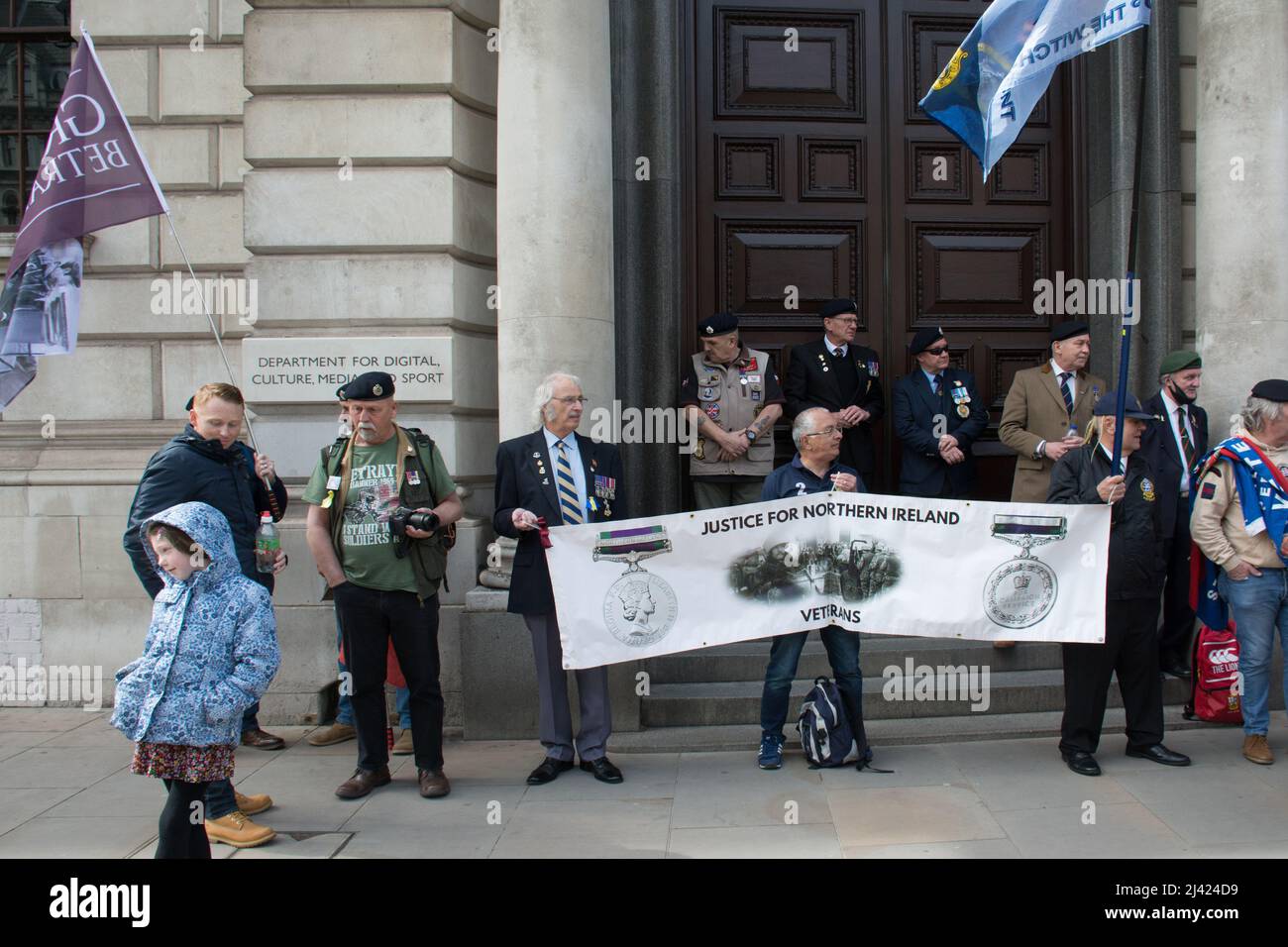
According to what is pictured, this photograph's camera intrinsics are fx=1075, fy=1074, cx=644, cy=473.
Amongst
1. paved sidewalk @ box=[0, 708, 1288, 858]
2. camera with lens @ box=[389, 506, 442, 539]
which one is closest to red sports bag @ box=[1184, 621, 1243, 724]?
paved sidewalk @ box=[0, 708, 1288, 858]

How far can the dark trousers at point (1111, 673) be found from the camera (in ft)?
20.7

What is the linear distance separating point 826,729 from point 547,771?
166cm

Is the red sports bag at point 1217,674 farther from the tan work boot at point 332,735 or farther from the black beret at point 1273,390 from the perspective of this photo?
the tan work boot at point 332,735

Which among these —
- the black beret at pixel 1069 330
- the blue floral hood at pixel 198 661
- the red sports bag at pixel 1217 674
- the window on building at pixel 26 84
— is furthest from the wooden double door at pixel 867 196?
the window on building at pixel 26 84

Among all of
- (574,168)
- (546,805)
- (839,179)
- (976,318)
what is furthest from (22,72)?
(976,318)

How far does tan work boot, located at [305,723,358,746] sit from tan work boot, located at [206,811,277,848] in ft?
6.10

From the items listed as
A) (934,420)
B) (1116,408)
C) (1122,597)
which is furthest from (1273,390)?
(934,420)

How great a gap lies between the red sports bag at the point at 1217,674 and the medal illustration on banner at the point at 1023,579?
4.77 ft

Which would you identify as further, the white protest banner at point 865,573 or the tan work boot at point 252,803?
the white protest banner at point 865,573

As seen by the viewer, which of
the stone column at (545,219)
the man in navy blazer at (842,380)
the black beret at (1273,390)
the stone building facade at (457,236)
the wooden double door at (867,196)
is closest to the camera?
the black beret at (1273,390)

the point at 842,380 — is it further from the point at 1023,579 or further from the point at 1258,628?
the point at 1258,628

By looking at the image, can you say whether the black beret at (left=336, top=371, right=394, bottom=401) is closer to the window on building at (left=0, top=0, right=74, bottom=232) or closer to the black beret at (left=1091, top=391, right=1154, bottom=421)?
the black beret at (left=1091, top=391, right=1154, bottom=421)

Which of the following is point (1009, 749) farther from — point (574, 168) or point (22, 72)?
point (22, 72)

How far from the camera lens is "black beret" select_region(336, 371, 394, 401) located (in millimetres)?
5844
